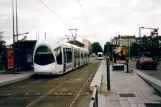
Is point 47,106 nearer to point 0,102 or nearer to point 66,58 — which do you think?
point 0,102

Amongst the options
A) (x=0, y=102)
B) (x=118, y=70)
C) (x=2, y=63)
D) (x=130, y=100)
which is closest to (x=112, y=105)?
(x=130, y=100)

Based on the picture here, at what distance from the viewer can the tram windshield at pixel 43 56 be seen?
19812 mm

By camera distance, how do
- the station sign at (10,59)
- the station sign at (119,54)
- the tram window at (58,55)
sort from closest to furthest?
1. the tram window at (58,55)
2. the station sign at (10,59)
3. the station sign at (119,54)

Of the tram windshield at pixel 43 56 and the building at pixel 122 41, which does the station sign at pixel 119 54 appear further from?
the tram windshield at pixel 43 56

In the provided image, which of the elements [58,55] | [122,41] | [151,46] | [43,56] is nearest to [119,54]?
[58,55]

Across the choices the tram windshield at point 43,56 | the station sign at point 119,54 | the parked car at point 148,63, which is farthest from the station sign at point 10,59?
the parked car at point 148,63

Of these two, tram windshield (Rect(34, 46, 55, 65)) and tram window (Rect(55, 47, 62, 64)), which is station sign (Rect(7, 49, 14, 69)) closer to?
tram windshield (Rect(34, 46, 55, 65))

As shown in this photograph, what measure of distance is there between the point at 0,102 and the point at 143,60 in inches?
939

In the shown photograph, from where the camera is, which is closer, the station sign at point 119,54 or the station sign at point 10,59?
the station sign at point 10,59

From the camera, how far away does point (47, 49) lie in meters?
19.9

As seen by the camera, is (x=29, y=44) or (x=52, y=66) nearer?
(x=52, y=66)

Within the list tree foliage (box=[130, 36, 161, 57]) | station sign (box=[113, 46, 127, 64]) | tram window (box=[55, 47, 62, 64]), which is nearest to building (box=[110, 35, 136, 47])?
station sign (box=[113, 46, 127, 64])

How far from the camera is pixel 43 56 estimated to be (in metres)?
20.0

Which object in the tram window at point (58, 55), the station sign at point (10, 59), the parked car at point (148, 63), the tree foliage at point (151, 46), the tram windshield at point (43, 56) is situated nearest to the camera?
the tram windshield at point (43, 56)
